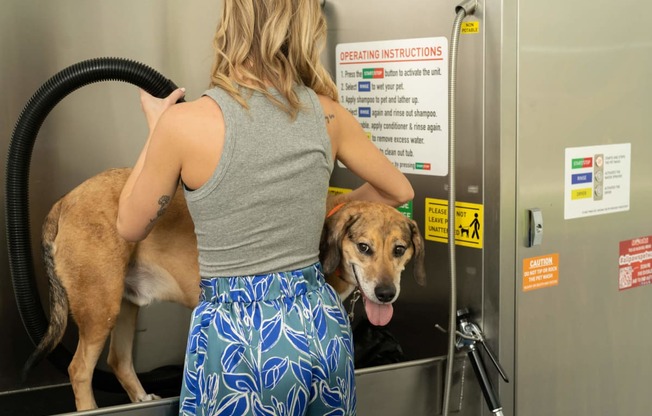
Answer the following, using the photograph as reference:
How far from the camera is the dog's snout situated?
1.93m

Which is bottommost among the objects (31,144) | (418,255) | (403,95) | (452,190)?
(418,255)

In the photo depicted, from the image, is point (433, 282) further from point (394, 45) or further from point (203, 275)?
point (203, 275)

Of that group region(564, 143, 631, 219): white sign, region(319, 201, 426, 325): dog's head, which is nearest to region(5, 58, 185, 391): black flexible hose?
region(319, 201, 426, 325): dog's head

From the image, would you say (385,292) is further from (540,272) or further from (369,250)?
(540,272)

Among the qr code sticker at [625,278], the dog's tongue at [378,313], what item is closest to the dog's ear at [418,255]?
the dog's tongue at [378,313]

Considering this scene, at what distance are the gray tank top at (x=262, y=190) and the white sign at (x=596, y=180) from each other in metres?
0.85

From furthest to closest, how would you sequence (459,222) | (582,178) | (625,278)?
(625,278) → (582,178) → (459,222)

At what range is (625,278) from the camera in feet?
7.90

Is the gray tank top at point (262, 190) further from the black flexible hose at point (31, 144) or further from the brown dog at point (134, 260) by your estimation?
the black flexible hose at point (31, 144)

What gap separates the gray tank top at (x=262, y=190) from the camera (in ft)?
5.09

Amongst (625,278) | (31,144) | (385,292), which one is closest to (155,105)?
(31,144)

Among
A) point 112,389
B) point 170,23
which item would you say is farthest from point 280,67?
point 112,389

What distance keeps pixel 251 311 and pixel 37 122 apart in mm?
849

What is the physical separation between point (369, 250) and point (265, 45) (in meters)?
0.61
